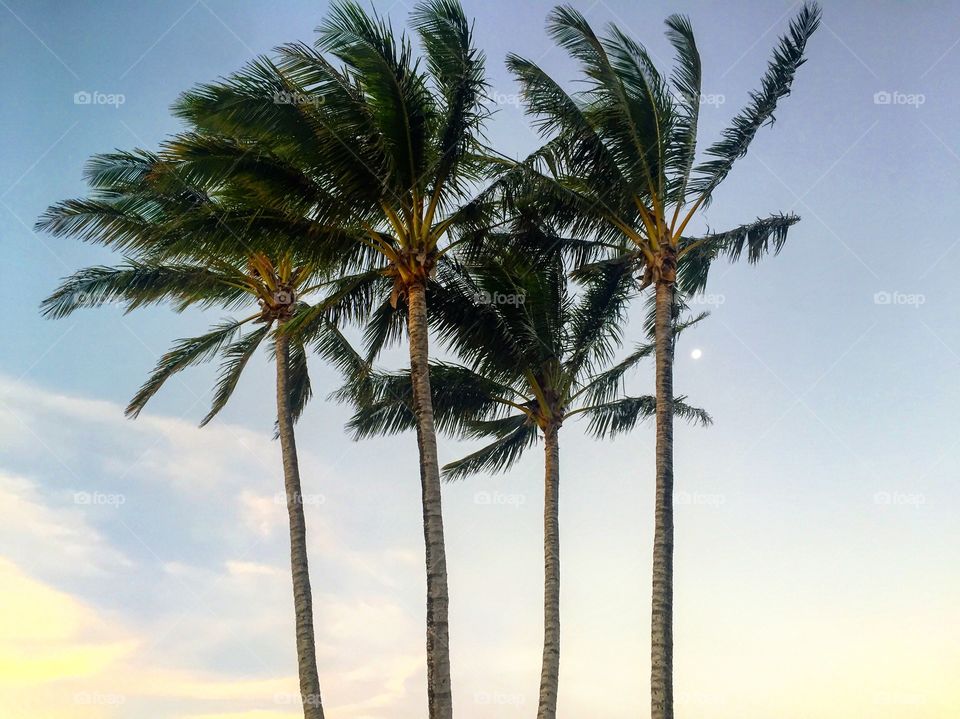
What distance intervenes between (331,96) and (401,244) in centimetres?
300

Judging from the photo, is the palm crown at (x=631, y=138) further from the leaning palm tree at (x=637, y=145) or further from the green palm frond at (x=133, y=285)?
the green palm frond at (x=133, y=285)

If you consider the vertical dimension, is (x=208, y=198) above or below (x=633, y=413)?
above

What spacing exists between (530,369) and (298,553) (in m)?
6.22

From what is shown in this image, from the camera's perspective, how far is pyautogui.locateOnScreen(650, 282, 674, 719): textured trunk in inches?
683

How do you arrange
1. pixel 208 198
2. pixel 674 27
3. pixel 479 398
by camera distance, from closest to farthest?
pixel 674 27
pixel 208 198
pixel 479 398

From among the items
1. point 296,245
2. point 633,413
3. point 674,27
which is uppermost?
→ point 674,27

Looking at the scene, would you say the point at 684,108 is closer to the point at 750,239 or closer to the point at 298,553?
the point at 750,239

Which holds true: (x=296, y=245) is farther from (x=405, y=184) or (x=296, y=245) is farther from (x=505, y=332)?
(x=505, y=332)

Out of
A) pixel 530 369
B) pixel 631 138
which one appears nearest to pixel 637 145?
pixel 631 138

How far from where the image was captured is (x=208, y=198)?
845 inches

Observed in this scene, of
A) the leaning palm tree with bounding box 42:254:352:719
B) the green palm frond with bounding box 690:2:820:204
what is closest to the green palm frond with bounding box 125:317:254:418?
the leaning palm tree with bounding box 42:254:352:719

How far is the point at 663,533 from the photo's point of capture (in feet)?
59.7

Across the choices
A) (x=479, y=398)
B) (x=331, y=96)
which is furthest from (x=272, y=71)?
(x=479, y=398)

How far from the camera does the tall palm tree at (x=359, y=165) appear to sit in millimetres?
17875
